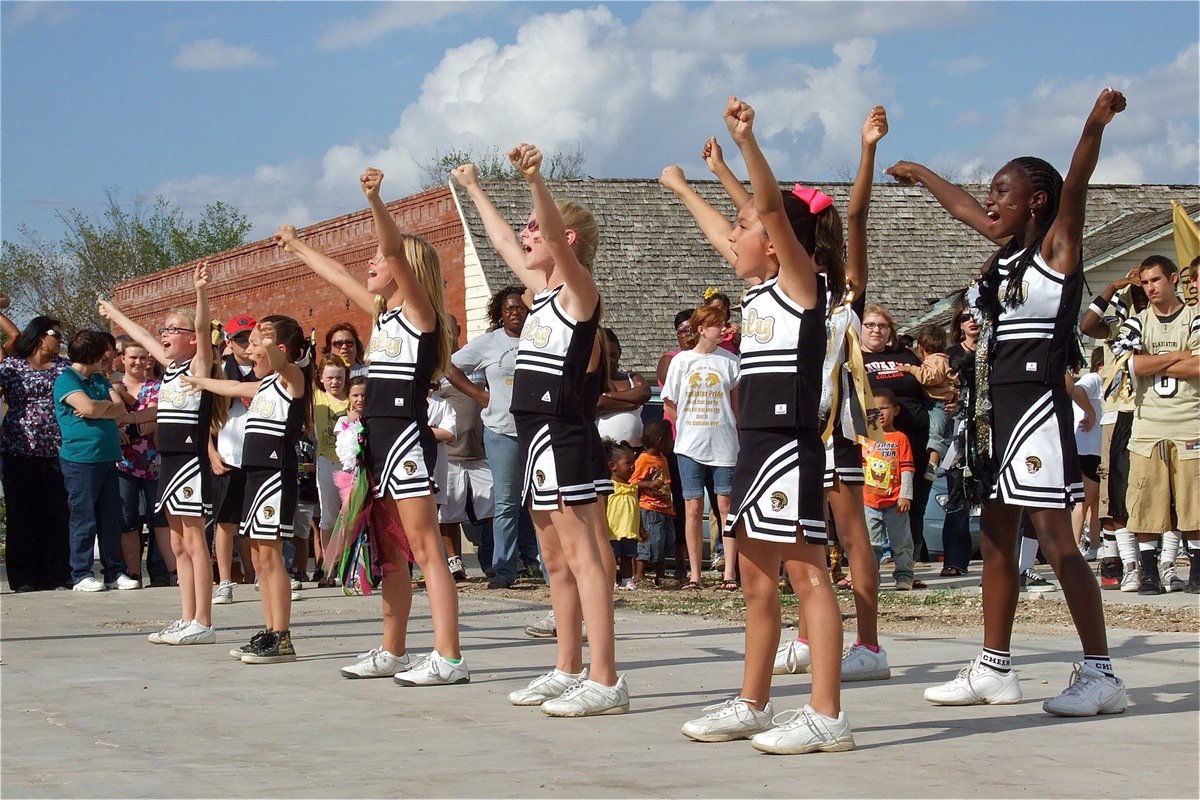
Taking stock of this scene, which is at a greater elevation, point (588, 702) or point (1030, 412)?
point (1030, 412)

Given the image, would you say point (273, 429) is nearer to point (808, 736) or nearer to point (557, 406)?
point (557, 406)

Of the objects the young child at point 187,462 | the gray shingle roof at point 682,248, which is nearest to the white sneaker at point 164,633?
the young child at point 187,462

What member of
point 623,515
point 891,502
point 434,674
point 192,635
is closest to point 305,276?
point 623,515

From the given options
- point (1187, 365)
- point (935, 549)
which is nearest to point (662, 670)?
point (1187, 365)

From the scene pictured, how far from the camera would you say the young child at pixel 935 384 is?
1280 centimetres

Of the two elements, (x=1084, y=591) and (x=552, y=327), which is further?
(x=552, y=327)

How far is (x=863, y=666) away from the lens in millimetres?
7230

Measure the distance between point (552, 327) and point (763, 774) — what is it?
2.44m

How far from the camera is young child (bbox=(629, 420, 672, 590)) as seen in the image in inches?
499

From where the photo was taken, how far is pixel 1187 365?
1028 centimetres

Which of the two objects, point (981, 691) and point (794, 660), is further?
point (794, 660)

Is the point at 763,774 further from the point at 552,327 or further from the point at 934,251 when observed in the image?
the point at 934,251

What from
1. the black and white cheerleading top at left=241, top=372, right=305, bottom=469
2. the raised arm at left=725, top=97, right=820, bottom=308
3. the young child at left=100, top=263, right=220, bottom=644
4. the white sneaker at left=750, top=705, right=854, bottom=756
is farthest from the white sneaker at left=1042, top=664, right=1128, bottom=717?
the young child at left=100, top=263, right=220, bottom=644

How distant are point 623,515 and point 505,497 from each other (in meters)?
0.95
